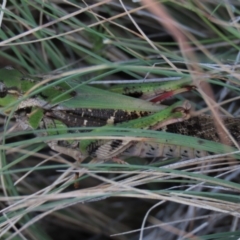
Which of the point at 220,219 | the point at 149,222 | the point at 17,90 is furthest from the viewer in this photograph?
the point at 149,222

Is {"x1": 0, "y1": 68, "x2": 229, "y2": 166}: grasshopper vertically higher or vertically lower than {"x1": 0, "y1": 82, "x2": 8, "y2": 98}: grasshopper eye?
lower

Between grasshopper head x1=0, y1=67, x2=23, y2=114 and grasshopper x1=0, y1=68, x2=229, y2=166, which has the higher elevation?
grasshopper head x1=0, y1=67, x2=23, y2=114

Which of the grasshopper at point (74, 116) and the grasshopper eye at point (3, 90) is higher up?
the grasshopper eye at point (3, 90)

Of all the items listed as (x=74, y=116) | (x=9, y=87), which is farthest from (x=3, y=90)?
(x=74, y=116)

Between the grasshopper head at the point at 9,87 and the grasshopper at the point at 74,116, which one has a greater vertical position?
the grasshopper head at the point at 9,87

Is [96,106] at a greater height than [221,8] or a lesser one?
lesser

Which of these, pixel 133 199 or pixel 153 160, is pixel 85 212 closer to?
pixel 133 199

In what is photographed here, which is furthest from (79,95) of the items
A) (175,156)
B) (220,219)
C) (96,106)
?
(220,219)

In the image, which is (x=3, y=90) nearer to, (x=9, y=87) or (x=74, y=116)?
(x=9, y=87)
